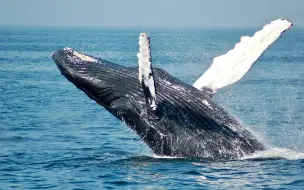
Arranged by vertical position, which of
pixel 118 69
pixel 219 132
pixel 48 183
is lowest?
pixel 48 183

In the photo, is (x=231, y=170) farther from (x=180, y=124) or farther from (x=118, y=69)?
(x=118, y=69)

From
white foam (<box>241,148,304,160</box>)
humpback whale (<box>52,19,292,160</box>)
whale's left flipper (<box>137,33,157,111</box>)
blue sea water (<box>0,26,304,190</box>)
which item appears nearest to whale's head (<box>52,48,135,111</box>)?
humpback whale (<box>52,19,292,160</box>)

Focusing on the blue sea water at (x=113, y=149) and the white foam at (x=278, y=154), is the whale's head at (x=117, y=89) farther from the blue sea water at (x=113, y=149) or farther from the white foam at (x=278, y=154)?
the white foam at (x=278, y=154)

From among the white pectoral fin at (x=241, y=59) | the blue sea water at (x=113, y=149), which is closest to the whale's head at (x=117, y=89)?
the blue sea water at (x=113, y=149)

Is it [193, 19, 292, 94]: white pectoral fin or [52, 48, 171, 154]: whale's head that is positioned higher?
[193, 19, 292, 94]: white pectoral fin

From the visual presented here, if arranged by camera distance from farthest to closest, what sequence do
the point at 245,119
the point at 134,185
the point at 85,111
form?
the point at 85,111, the point at 245,119, the point at 134,185

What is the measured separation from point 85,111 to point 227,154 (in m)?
12.2

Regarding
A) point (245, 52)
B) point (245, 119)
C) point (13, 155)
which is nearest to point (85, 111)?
point (245, 119)

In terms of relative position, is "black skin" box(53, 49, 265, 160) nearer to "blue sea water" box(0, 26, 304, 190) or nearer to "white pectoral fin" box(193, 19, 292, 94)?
"blue sea water" box(0, 26, 304, 190)

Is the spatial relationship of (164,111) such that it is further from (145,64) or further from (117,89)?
(145,64)

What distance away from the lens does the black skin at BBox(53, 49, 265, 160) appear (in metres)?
11.7

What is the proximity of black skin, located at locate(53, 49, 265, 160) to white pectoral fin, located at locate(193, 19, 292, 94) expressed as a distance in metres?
0.46

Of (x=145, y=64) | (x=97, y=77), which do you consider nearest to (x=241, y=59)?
(x=145, y=64)

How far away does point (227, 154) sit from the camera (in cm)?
1209
